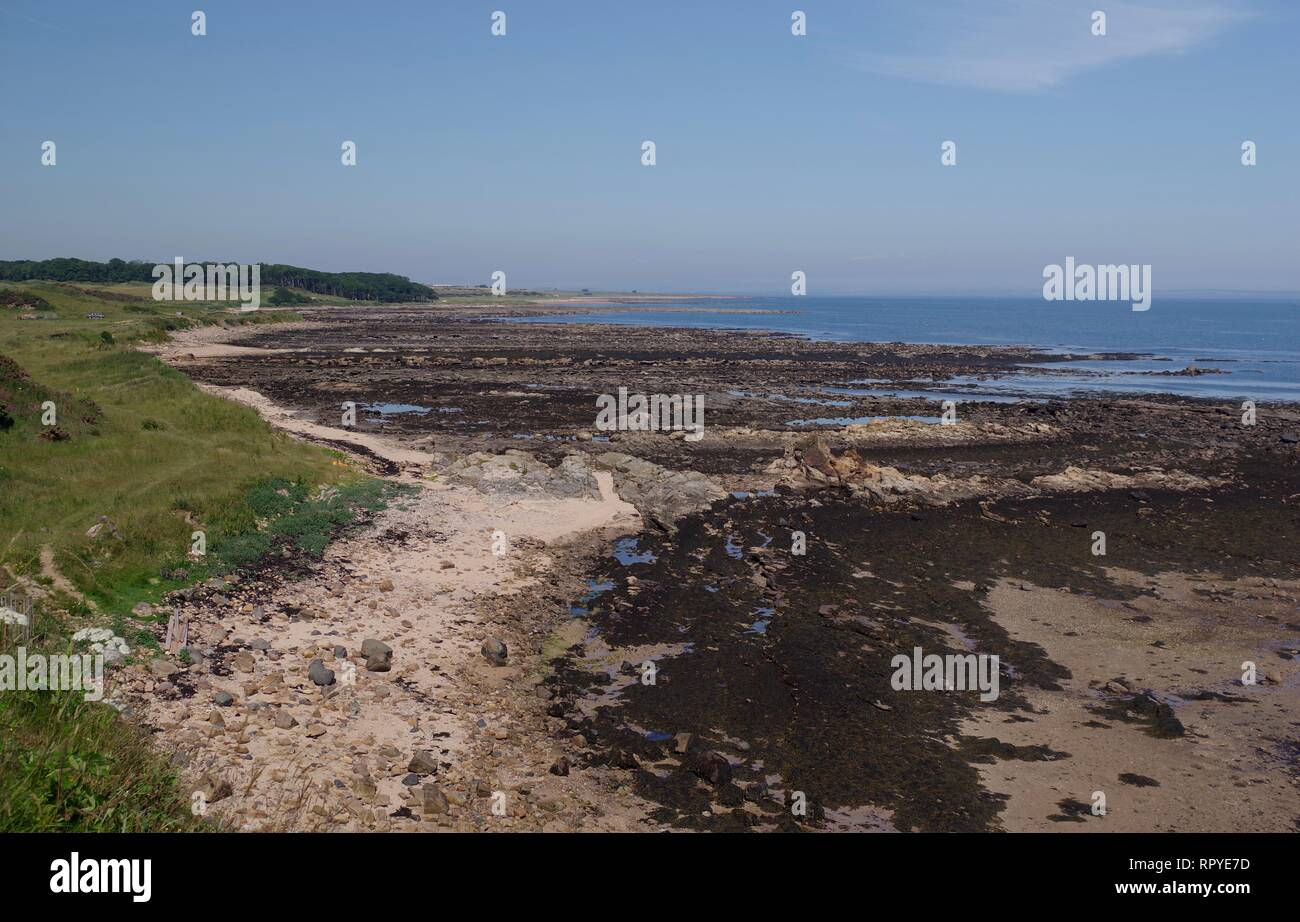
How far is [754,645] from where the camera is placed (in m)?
16.6

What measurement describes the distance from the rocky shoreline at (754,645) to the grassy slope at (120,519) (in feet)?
4.62

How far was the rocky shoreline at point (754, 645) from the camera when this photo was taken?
1124 centimetres

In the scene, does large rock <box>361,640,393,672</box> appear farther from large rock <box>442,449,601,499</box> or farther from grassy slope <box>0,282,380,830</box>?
large rock <box>442,449,601,499</box>

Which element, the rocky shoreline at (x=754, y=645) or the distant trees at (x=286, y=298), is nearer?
the rocky shoreline at (x=754, y=645)

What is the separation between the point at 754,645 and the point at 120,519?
503 inches

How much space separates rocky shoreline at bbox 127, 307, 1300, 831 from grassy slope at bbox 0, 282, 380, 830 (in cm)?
141

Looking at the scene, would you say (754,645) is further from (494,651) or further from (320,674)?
(320,674)

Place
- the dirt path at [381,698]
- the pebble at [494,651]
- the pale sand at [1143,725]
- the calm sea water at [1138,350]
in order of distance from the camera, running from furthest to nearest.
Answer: the calm sea water at [1138,350], the pebble at [494,651], the pale sand at [1143,725], the dirt path at [381,698]

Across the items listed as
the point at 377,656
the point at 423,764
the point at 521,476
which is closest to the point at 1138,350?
the point at 521,476

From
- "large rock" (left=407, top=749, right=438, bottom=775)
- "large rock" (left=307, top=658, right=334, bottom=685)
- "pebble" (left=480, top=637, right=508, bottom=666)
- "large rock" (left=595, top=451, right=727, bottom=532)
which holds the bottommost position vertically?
"large rock" (left=407, top=749, right=438, bottom=775)

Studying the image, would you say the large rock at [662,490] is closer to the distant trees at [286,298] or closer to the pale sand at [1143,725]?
the pale sand at [1143,725]

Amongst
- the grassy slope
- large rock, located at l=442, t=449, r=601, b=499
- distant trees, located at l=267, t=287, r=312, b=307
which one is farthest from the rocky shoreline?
distant trees, located at l=267, t=287, r=312, b=307

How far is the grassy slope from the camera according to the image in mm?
6090

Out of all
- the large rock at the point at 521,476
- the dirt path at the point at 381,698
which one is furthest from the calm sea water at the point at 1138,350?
the dirt path at the point at 381,698
